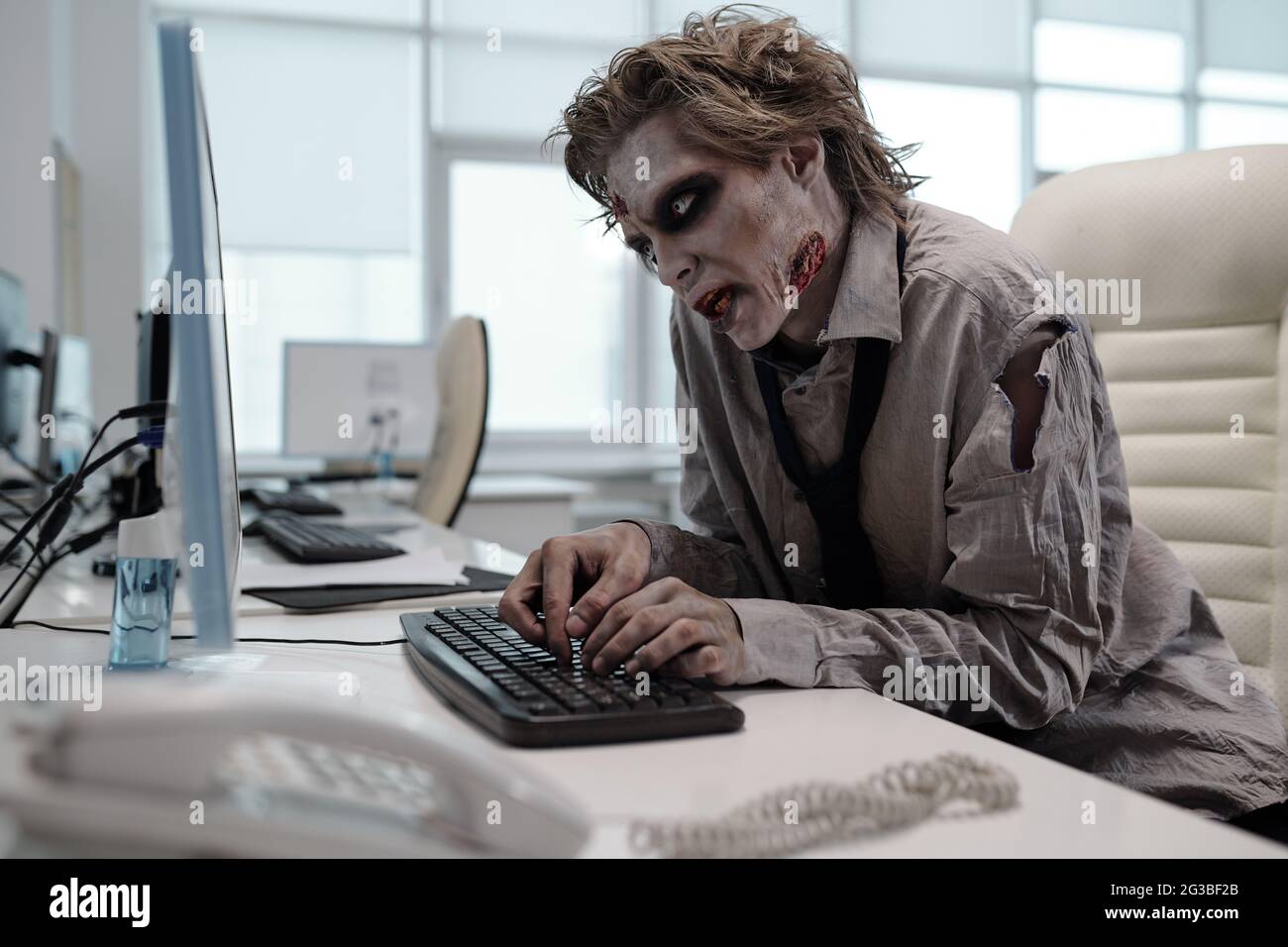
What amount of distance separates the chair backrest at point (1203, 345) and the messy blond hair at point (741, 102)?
0.44 m

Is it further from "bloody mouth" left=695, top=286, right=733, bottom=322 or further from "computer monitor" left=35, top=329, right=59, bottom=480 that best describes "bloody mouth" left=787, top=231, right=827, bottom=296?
"computer monitor" left=35, top=329, right=59, bottom=480

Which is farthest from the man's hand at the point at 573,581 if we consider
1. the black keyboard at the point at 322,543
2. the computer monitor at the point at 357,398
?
the computer monitor at the point at 357,398

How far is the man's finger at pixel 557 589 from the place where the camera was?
0.86 meters

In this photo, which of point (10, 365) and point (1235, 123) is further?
point (1235, 123)

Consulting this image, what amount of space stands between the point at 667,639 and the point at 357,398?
3.04m

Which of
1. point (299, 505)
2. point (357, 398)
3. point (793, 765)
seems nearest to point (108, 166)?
point (357, 398)

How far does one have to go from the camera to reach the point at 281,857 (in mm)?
470

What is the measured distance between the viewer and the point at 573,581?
995mm

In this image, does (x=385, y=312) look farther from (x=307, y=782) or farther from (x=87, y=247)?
(x=307, y=782)

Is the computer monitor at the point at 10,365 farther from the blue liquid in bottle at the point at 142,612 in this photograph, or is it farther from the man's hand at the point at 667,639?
the man's hand at the point at 667,639

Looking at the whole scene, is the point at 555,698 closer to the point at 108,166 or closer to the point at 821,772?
the point at 821,772

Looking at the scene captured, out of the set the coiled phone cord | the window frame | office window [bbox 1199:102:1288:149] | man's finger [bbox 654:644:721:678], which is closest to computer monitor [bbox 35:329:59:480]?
man's finger [bbox 654:644:721:678]

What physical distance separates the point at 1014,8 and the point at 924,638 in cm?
525
